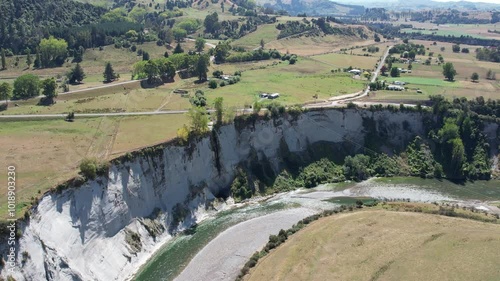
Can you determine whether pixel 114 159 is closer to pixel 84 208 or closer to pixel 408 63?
pixel 84 208

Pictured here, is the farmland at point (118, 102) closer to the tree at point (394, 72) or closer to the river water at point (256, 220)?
the tree at point (394, 72)

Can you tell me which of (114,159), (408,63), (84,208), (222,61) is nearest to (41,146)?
(114,159)

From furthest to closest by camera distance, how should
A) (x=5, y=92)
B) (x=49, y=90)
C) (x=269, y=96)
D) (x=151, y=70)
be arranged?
(x=151, y=70), (x=269, y=96), (x=49, y=90), (x=5, y=92)

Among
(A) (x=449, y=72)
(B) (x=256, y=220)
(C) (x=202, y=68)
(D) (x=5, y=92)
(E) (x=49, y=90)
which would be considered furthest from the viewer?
(A) (x=449, y=72)

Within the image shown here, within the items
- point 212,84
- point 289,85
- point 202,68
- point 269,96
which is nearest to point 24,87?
point 212,84

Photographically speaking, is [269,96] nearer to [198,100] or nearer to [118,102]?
[198,100]

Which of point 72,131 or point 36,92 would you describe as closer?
point 72,131
